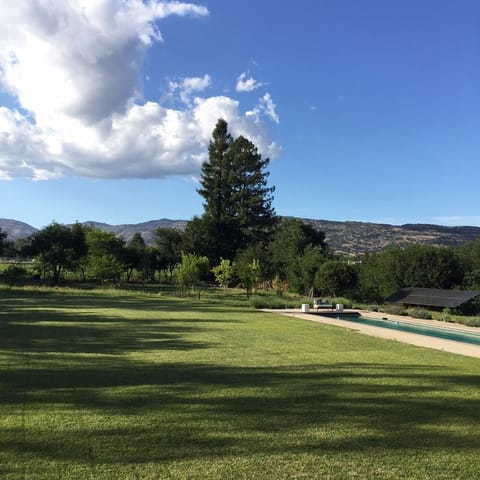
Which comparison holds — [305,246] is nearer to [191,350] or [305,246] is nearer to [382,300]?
[382,300]

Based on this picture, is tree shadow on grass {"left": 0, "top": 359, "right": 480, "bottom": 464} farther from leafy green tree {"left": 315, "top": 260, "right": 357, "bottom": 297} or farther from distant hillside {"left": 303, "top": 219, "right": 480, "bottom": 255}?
distant hillside {"left": 303, "top": 219, "right": 480, "bottom": 255}

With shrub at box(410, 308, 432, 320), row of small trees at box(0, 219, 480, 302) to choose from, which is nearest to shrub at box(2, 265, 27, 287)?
row of small trees at box(0, 219, 480, 302)

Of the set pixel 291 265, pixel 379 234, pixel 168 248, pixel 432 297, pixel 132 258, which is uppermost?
pixel 379 234

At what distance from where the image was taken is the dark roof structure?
24047 mm

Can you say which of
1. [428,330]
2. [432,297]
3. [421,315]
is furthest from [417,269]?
[428,330]

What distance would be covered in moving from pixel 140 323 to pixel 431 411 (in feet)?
34.9

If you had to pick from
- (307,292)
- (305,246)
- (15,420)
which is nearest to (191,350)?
(15,420)

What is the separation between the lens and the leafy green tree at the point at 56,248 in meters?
41.0

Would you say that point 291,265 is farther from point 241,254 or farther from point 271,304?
point 271,304

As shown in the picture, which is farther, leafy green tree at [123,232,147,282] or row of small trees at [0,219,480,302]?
leafy green tree at [123,232,147,282]

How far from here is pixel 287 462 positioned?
395cm

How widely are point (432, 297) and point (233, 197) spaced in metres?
34.5

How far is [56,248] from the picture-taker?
41.2m

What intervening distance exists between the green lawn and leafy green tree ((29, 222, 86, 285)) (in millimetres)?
32181
